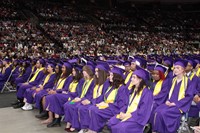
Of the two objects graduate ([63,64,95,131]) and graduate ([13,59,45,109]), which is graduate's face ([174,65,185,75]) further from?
graduate ([13,59,45,109])

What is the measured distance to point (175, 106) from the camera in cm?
488

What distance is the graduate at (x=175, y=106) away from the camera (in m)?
4.70

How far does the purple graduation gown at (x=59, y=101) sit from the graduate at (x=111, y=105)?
1106mm

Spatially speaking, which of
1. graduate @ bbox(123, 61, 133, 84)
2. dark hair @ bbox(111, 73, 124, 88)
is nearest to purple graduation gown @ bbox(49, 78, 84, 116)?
dark hair @ bbox(111, 73, 124, 88)

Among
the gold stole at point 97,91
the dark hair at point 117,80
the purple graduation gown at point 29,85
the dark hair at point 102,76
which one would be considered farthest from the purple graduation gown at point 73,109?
the purple graduation gown at point 29,85

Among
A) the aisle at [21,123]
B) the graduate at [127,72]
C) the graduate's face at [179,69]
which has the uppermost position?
the graduate's face at [179,69]

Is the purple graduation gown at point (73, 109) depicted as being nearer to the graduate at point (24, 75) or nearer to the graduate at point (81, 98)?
the graduate at point (81, 98)

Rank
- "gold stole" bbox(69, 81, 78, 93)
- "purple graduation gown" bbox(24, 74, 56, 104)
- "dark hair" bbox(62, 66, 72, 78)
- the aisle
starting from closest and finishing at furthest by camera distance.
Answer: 1. the aisle
2. "gold stole" bbox(69, 81, 78, 93)
3. "dark hair" bbox(62, 66, 72, 78)
4. "purple graduation gown" bbox(24, 74, 56, 104)

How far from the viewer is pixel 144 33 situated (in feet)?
104

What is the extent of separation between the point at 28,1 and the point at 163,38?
609 inches

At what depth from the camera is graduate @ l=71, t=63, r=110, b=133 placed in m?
5.21

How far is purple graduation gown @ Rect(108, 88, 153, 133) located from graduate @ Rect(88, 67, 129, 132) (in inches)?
16.9

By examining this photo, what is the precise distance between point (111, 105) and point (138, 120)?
807 mm

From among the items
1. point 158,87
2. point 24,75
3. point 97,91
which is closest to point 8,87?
point 24,75
